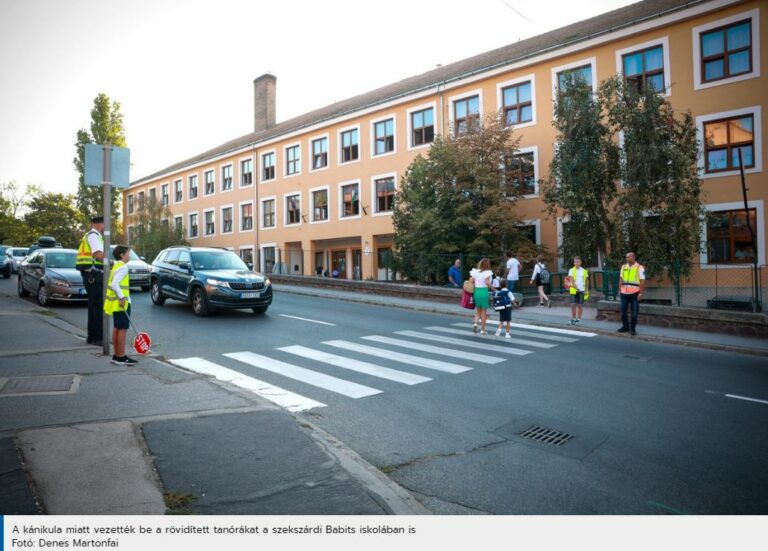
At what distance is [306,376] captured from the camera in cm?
713

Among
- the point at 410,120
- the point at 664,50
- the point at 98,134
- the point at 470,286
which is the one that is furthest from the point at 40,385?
the point at 98,134

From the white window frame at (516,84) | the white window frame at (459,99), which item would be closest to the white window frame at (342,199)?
the white window frame at (459,99)

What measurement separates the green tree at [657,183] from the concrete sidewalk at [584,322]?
304cm

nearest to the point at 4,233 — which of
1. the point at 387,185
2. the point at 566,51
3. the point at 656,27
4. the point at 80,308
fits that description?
the point at 387,185

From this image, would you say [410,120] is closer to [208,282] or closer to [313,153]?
[313,153]

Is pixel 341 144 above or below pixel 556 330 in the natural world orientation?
above

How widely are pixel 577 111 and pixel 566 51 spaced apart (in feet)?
19.9

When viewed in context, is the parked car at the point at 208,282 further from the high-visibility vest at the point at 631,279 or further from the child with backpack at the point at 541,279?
the child with backpack at the point at 541,279

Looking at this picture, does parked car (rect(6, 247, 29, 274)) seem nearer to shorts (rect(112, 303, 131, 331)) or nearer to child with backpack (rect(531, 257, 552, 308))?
shorts (rect(112, 303, 131, 331))

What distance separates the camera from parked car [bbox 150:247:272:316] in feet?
41.9

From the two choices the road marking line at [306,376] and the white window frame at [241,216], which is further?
the white window frame at [241,216]

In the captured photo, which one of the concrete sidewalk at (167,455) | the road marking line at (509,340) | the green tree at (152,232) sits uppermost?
the green tree at (152,232)

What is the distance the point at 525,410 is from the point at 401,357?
3246 millimetres

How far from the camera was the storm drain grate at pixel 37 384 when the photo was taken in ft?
18.0
